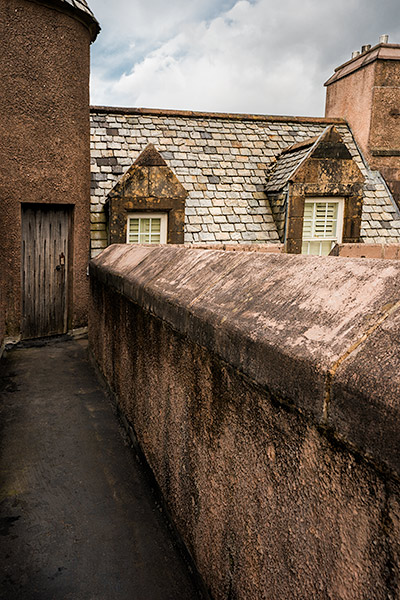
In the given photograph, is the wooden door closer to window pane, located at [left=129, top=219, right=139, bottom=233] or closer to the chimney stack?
window pane, located at [left=129, top=219, right=139, bottom=233]

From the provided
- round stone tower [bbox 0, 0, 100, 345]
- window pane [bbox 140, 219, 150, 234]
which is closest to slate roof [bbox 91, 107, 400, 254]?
round stone tower [bbox 0, 0, 100, 345]

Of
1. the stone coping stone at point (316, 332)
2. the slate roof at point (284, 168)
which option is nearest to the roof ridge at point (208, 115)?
the slate roof at point (284, 168)

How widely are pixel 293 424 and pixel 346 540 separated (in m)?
0.36

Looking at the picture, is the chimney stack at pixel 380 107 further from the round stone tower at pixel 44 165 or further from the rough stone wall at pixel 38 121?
the rough stone wall at pixel 38 121

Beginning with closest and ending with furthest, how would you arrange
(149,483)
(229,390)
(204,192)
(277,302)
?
(277,302), (229,390), (149,483), (204,192)

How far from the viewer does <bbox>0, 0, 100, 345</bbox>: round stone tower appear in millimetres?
7762

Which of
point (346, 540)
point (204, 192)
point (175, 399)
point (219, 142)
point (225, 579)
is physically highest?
point (219, 142)

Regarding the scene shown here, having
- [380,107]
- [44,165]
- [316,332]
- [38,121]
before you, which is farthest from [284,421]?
[380,107]

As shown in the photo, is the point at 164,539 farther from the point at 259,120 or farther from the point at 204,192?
the point at 259,120

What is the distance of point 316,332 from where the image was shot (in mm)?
1451

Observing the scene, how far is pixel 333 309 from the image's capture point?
1485 mm

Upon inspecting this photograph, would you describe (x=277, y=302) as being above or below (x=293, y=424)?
above

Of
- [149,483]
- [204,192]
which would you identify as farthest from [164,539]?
[204,192]

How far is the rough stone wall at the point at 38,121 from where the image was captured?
771 centimetres
